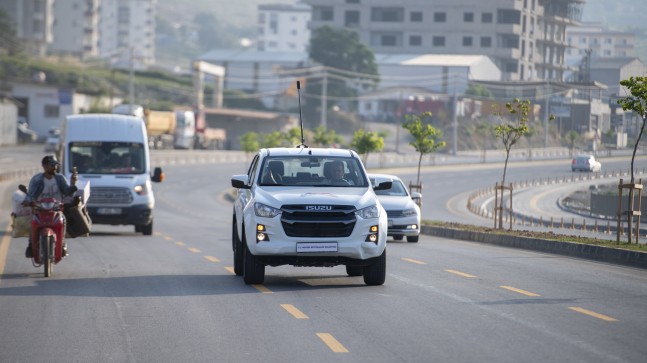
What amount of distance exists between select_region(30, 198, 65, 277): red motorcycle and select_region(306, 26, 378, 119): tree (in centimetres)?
13327

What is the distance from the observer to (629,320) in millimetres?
12570

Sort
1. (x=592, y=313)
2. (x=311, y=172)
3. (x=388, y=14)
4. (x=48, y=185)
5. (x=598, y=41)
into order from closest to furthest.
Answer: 1. (x=592, y=313)
2. (x=311, y=172)
3. (x=48, y=185)
4. (x=598, y=41)
5. (x=388, y=14)

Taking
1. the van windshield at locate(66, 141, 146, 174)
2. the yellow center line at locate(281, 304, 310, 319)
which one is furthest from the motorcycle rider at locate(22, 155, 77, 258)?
the van windshield at locate(66, 141, 146, 174)

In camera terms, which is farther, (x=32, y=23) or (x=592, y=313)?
(x=32, y=23)

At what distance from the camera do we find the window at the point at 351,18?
168 m

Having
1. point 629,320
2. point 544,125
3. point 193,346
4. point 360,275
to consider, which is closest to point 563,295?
point 629,320

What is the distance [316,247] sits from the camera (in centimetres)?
1575

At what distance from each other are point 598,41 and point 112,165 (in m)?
41.7

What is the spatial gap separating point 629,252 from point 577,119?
3191 cm

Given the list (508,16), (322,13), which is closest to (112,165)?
(508,16)

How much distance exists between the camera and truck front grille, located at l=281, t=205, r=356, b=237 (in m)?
15.8

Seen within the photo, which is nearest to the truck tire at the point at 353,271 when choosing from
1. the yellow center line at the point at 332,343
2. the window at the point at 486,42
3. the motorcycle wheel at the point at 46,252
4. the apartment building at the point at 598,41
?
the motorcycle wheel at the point at 46,252

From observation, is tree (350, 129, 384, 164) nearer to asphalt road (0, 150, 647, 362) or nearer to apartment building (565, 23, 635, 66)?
apartment building (565, 23, 635, 66)

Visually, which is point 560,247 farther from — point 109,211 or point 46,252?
point 46,252
